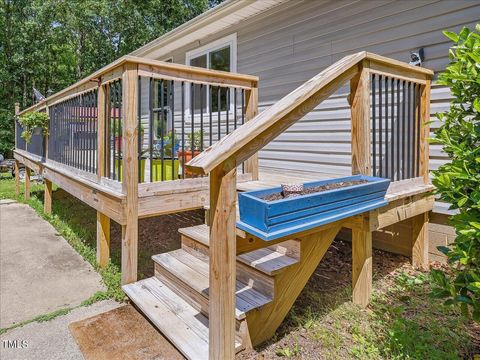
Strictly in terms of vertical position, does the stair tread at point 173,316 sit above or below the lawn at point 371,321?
above

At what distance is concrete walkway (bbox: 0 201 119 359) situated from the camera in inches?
97.3

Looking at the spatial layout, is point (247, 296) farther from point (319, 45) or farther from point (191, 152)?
point (319, 45)

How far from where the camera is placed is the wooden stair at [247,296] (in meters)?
2.20

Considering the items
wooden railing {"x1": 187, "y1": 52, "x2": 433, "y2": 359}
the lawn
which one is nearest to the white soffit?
wooden railing {"x1": 187, "y1": 52, "x2": 433, "y2": 359}

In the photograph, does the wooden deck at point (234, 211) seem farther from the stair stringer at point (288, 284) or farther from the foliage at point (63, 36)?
the foliage at point (63, 36)

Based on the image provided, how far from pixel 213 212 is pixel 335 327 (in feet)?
4.60

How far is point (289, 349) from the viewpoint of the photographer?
2.24 meters

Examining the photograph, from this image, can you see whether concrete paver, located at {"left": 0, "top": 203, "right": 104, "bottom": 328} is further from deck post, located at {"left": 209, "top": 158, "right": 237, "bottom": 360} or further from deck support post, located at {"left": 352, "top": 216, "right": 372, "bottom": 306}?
deck support post, located at {"left": 352, "top": 216, "right": 372, "bottom": 306}

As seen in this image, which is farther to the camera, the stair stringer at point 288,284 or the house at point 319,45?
the house at point 319,45

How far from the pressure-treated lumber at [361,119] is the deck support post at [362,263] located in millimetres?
431

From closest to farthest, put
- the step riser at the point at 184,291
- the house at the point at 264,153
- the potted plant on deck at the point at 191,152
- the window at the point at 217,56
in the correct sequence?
the house at the point at 264,153 → the step riser at the point at 184,291 → the potted plant on deck at the point at 191,152 → the window at the point at 217,56

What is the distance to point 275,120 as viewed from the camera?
6.11ft

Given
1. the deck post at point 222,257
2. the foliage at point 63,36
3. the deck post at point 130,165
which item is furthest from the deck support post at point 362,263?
the foliage at point 63,36

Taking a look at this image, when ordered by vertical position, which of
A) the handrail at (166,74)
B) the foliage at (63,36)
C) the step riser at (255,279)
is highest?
the foliage at (63,36)
